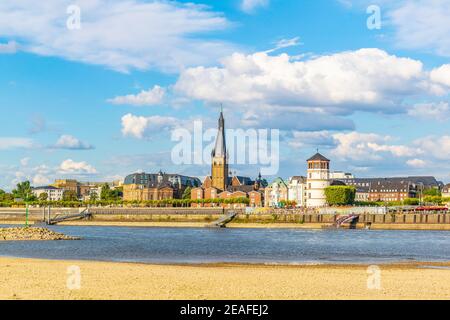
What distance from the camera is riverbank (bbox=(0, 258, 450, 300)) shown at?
26.0 meters

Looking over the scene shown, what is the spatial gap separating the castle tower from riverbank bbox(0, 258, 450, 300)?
114m

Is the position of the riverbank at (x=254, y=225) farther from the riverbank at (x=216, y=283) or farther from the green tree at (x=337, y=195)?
the riverbank at (x=216, y=283)

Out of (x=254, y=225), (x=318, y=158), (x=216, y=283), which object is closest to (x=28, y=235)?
(x=216, y=283)

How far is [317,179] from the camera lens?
156 meters

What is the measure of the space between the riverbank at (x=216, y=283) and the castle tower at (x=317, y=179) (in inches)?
4491

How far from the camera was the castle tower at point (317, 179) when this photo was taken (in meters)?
154

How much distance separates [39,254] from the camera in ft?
177

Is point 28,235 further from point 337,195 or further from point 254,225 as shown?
point 337,195

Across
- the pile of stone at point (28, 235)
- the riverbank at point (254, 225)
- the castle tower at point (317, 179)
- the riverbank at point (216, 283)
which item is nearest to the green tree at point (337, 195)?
the castle tower at point (317, 179)

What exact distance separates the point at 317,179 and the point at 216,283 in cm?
12743

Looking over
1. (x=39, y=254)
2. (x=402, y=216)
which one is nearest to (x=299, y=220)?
(x=402, y=216)

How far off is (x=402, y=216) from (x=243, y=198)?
8211 centimetres

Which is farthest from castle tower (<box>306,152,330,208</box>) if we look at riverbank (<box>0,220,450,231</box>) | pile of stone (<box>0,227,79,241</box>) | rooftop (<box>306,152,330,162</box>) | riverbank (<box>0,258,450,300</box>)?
riverbank (<box>0,258,450,300</box>)
